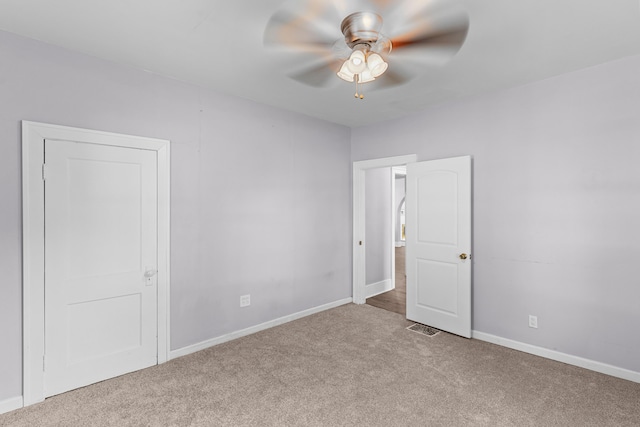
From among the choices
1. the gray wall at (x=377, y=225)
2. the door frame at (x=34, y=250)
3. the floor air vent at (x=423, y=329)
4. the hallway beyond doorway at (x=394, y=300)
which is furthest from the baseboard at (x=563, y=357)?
the door frame at (x=34, y=250)

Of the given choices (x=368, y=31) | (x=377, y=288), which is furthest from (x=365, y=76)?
(x=377, y=288)

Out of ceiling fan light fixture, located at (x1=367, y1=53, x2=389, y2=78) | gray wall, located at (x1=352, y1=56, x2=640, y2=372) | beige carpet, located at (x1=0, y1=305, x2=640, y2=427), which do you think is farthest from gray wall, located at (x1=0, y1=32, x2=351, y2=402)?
ceiling fan light fixture, located at (x1=367, y1=53, x2=389, y2=78)

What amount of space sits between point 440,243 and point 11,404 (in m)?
3.96

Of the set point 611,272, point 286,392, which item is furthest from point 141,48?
point 611,272

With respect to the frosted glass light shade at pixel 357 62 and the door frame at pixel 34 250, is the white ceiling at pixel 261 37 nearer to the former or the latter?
the frosted glass light shade at pixel 357 62

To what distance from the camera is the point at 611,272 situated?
8.72 ft

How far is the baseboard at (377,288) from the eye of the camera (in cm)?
504

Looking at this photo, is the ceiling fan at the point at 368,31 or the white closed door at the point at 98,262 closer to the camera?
the ceiling fan at the point at 368,31

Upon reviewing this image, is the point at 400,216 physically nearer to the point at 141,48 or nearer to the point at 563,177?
the point at 563,177

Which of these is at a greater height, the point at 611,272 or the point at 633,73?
the point at 633,73

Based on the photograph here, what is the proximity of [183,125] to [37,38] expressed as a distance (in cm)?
113

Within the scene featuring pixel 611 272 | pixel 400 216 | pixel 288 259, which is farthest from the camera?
pixel 400 216

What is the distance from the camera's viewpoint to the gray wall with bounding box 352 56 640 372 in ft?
8.52

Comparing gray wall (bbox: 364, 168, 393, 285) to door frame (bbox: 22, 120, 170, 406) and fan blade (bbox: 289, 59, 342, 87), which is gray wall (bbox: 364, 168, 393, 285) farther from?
door frame (bbox: 22, 120, 170, 406)
